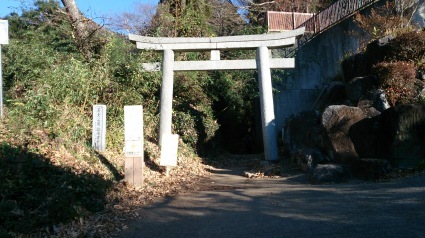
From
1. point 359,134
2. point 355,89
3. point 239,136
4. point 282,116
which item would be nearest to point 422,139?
point 359,134

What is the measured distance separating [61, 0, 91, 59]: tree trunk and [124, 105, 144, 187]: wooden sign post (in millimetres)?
6471

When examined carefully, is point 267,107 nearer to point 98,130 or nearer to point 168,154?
A: point 168,154

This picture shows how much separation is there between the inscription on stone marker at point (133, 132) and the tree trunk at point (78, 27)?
6.43 meters

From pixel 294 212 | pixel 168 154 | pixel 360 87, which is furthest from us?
pixel 360 87

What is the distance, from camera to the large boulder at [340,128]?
1185 cm

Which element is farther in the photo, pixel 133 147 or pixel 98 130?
pixel 98 130

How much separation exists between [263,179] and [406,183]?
13.8ft

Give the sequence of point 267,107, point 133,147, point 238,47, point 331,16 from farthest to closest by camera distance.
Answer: point 331,16 → point 238,47 → point 267,107 → point 133,147

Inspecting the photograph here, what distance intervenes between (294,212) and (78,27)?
12001 mm

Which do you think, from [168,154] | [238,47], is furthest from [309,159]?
[238,47]

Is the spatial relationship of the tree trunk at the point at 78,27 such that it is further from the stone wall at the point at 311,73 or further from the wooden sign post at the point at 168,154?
the stone wall at the point at 311,73

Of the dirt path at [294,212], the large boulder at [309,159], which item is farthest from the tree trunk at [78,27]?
the dirt path at [294,212]

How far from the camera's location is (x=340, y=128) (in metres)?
12.0

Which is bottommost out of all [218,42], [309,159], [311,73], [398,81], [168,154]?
[309,159]
